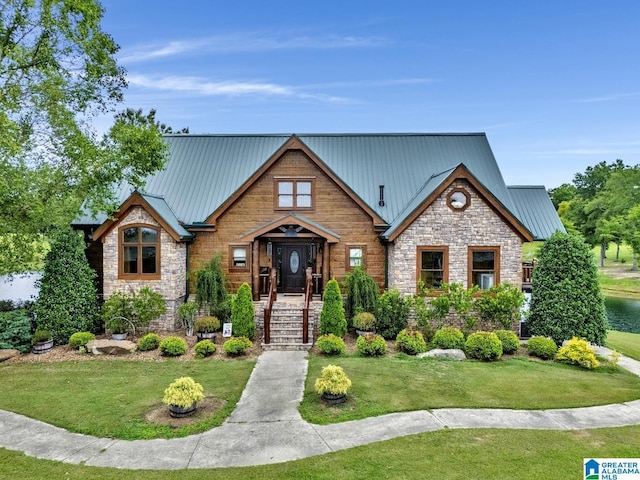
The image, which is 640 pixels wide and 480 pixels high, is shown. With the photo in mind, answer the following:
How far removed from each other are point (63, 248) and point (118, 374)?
5916 mm

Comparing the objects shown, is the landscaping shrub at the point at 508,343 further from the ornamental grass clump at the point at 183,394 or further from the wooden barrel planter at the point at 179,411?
the wooden barrel planter at the point at 179,411

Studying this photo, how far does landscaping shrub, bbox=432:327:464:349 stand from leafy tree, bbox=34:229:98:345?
42.8 ft

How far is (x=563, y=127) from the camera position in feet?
106

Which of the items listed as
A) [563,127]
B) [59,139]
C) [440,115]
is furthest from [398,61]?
[59,139]

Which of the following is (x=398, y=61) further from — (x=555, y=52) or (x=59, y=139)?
(x=59, y=139)

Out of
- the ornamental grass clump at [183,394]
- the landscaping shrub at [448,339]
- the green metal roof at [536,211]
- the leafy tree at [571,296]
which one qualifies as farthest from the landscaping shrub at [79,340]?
the green metal roof at [536,211]

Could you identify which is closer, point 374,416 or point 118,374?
point 374,416

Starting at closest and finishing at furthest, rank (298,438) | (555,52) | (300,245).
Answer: (298,438)
(300,245)
(555,52)

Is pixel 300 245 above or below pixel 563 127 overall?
below

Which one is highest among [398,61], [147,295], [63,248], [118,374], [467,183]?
[398,61]

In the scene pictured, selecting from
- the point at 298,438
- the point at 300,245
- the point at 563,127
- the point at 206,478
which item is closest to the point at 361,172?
the point at 300,245

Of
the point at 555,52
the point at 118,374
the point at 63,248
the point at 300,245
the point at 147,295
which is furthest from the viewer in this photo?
the point at 555,52

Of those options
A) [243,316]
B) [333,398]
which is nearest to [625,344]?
[333,398]

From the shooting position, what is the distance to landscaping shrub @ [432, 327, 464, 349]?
13531 mm
